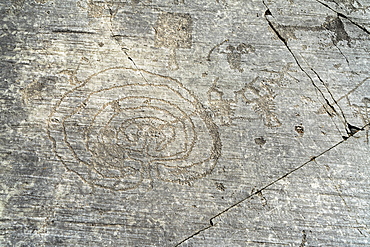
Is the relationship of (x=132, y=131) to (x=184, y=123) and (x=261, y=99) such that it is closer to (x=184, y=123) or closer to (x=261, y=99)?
(x=184, y=123)

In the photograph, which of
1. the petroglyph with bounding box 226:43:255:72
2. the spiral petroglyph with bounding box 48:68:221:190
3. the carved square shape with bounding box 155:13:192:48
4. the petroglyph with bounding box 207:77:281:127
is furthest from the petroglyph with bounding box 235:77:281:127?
the carved square shape with bounding box 155:13:192:48

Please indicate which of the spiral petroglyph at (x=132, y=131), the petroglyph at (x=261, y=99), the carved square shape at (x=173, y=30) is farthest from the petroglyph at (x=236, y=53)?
the spiral petroglyph at (x=132, y=131)

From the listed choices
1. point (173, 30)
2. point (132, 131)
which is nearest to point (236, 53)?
point (173, 30)

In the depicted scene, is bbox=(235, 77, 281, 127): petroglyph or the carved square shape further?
the carved square shape

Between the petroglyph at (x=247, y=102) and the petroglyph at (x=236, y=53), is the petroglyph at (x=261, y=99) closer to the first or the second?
the petroglyph at (x=247, y=102)

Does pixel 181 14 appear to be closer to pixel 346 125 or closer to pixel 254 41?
pixel 254 41

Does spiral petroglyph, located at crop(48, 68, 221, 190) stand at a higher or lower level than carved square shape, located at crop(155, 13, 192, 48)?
lower

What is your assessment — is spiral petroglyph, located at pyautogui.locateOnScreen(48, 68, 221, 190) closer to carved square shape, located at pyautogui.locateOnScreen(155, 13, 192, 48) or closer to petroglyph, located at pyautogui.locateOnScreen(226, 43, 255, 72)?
carved square shape, located at pyautogui.locateOnScreen(155, 13, 192, 48)
